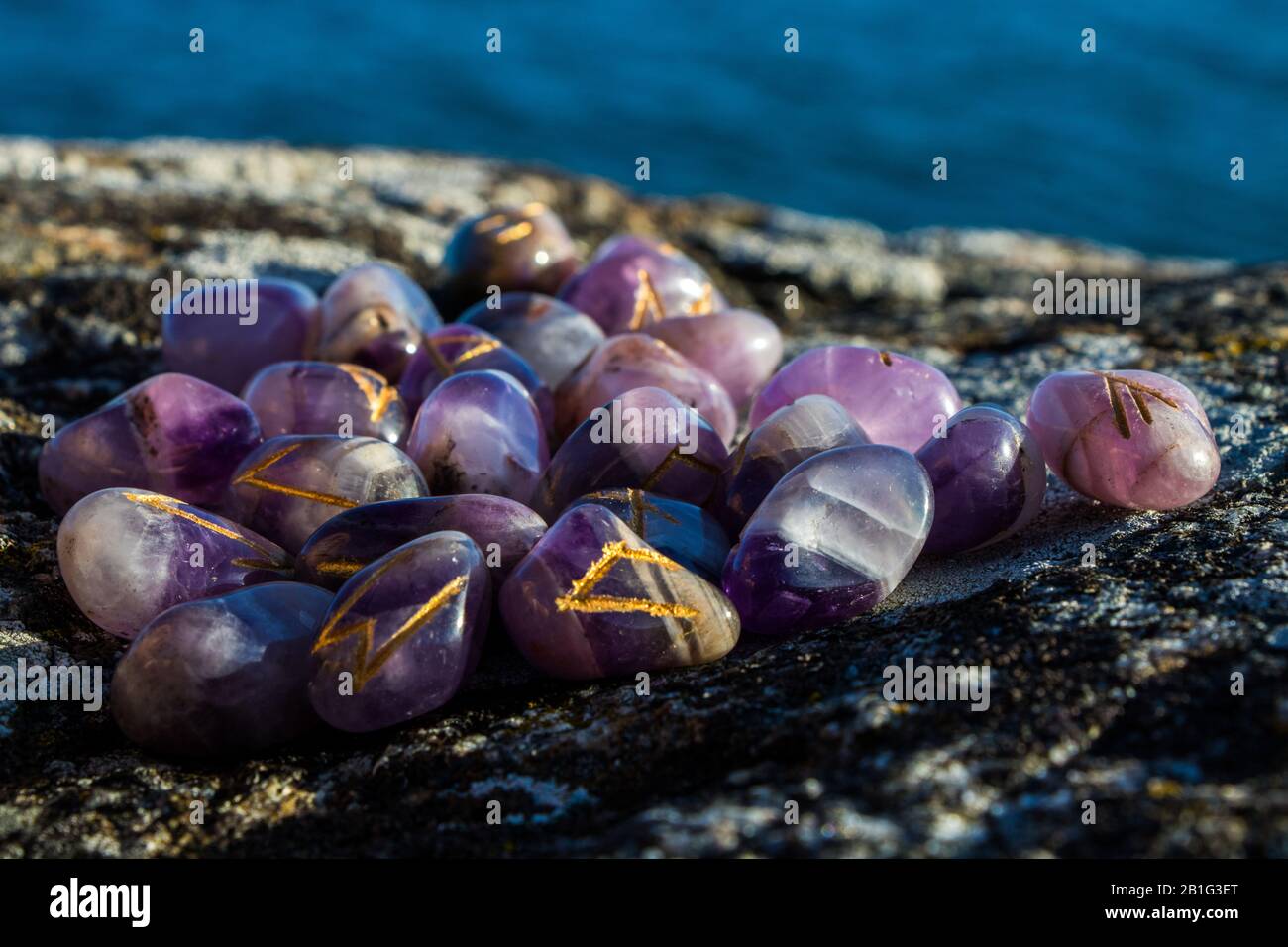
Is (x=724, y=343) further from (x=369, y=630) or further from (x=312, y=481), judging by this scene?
(x=369, y=630)

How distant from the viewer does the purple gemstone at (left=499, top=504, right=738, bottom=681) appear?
1.18 metres

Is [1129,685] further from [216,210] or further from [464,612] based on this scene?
[216,210]

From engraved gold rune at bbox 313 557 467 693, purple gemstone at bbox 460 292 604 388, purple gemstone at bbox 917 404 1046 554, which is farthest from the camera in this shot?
purple gemstone at bbox 460 292 604 388

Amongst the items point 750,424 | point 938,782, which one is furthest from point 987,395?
point 938,782

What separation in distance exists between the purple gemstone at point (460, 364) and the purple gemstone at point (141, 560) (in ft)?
1.49

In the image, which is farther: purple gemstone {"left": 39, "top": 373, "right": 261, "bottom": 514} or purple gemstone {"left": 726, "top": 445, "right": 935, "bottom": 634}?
purple gemstone {"left": 39, "top": 373, "right": 261, "bottom": 514}

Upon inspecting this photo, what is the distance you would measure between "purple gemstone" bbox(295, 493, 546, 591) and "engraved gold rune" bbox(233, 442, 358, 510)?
0.09m

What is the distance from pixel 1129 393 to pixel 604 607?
70 cm

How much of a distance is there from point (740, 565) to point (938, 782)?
1.26ft

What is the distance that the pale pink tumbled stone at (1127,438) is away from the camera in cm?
139

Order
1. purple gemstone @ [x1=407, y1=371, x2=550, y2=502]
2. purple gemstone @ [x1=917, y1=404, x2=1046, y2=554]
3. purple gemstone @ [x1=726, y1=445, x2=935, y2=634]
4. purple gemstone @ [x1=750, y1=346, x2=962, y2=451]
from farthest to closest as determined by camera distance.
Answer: purple gemstone @ [x1=750, y1=346, x2=962, y2=451] → purple gemstone @ [x1=407, y1=371, x2=550, y2=502] → purple gemstone @ [x1=917, y1=404, x2=1046, y2=554] → purple gemstone @ [x1=726, y1=445, x2=935, y2=634]

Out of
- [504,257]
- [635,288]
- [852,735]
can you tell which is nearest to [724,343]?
[635,288]

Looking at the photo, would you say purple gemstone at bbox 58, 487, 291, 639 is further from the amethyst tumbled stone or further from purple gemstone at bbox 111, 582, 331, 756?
the amethyst tumbled stone

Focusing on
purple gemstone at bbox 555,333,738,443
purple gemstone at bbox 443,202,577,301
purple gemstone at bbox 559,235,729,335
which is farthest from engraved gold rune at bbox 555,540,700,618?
purple gemstone at bbox 443,202,577,301
